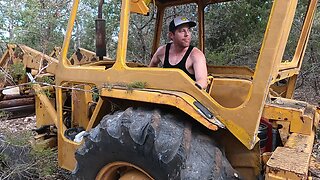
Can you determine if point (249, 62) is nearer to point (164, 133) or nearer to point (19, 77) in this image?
point (19, 77)

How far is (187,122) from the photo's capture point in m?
2.48

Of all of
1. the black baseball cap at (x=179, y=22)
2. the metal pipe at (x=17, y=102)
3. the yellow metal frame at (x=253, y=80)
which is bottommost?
the metal pipe at (x=17, y=102)

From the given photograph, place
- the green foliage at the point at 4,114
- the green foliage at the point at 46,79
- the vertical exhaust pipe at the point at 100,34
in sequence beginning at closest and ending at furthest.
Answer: the vertical exhaust pipe at the point at 100,34 < the green foliage at the point at 46,79 < the green foliage at the point at 4,114

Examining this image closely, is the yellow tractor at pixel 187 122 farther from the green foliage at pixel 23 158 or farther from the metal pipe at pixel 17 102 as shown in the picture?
the metal pipe at pixel 17 102

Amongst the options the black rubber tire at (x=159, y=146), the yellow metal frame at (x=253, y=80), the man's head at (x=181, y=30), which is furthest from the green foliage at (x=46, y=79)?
the man's head at (x=181, y=30)

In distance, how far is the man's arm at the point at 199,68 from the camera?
112 inches

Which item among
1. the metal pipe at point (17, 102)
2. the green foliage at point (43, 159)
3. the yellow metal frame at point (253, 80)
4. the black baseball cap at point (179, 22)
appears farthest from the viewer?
the metal pipe at point (17, 102)

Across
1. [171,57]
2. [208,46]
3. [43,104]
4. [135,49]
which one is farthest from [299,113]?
[135,49]

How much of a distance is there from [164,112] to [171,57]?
0.90m

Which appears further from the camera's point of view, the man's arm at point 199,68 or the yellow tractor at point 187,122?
the man's arm at point 199,68

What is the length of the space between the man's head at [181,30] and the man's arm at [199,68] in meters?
0.16

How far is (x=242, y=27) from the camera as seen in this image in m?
6.34

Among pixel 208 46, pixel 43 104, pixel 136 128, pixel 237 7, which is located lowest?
pixel 43 104

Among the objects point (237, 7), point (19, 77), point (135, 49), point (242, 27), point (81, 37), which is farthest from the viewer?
point (81, 37)
